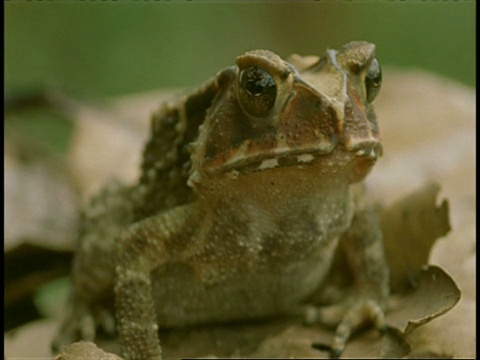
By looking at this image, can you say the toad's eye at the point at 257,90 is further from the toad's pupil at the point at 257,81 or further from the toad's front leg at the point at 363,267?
the toad's front leg at the point at 363,267

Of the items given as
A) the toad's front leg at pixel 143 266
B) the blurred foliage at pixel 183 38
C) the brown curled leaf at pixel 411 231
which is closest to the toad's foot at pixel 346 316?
the brown curled leaf at pixel 411 231

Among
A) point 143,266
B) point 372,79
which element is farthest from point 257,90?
point 143,266

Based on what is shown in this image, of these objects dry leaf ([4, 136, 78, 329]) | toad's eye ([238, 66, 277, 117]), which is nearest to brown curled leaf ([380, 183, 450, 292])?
toad's eye ([238, 66, 277, 117])

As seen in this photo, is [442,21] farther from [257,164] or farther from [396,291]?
[257,164]

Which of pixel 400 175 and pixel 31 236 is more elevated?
pixel 400 175

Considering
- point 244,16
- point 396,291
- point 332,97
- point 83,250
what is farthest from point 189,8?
point 332,97

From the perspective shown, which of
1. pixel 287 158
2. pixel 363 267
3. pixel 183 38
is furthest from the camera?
pixel 183 38

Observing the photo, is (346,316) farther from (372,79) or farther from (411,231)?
(372,79)
